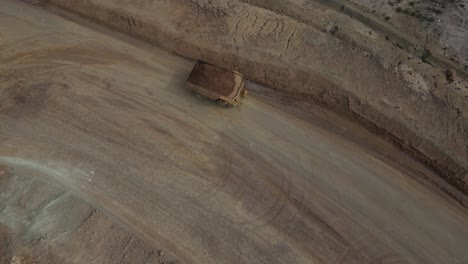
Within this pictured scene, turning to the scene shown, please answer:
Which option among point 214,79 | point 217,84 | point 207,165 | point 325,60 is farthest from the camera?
point 325,60

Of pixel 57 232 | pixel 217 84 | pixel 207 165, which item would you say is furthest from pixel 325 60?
pixel 57 232

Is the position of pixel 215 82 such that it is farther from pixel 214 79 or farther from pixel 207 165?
pixel 207 165

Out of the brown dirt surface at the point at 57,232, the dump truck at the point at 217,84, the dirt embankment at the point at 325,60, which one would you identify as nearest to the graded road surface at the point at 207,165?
the brown dirt surface at the point at 57,232

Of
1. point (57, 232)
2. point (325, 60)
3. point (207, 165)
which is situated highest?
point (325, 60)

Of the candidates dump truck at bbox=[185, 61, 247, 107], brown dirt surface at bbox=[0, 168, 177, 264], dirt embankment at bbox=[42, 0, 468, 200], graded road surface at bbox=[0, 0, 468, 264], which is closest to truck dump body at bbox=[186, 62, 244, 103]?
dump truck at bbox=[185, 61, 247, 107]

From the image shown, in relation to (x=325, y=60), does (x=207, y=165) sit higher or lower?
lower

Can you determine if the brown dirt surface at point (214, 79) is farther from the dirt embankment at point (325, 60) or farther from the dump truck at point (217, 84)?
the dirt embankment at point (325, 60)
